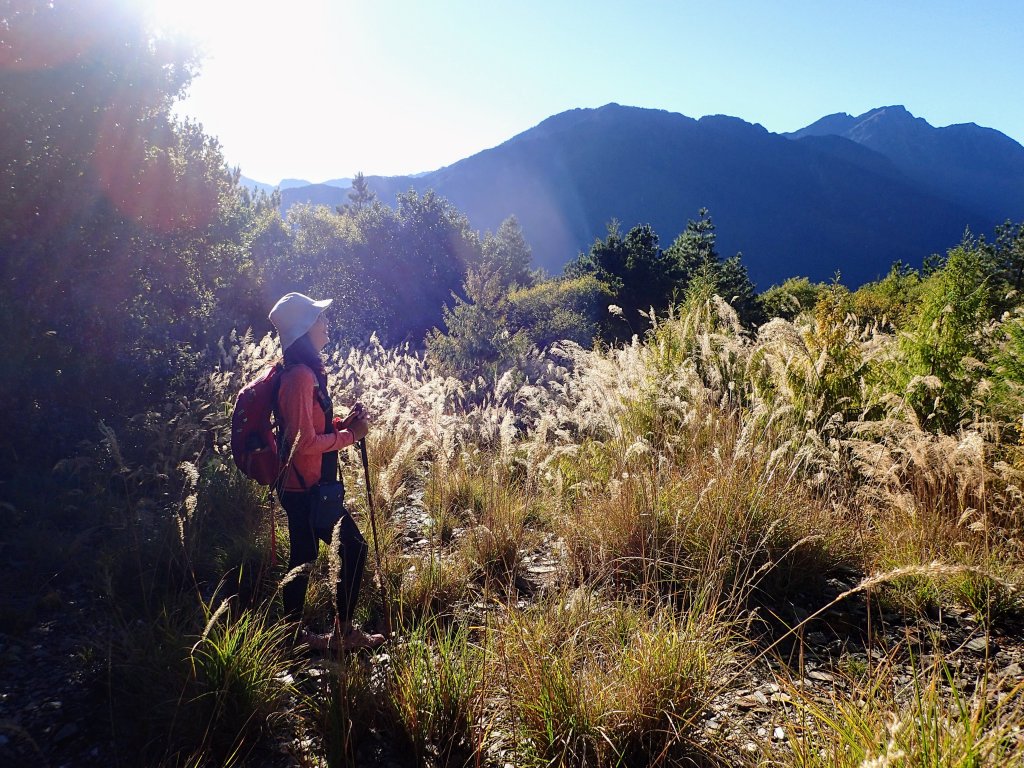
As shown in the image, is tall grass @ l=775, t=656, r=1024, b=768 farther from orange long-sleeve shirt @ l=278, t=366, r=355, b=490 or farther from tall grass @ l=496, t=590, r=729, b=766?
orange long-sleeve shirt @ l=278, t=366, r=355, b=490

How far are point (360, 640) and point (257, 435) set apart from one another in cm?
120

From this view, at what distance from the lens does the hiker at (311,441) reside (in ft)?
9.87

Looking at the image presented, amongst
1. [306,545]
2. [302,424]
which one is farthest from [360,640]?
[302,424]

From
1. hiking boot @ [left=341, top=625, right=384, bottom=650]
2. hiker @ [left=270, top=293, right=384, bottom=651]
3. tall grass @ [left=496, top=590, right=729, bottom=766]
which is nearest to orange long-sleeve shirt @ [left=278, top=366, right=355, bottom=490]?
hiker @ [left=270, top=293, right=384, bottom=651]

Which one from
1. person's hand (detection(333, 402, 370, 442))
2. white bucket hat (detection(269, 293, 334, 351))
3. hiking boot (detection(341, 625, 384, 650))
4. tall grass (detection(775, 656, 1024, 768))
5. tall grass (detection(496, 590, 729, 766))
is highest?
white bucket hat (detection(269, 293, 334, 351))

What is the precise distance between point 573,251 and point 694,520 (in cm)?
18789

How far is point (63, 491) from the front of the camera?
4.96m

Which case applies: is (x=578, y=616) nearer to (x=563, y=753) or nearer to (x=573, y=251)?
(x=563, y=753)

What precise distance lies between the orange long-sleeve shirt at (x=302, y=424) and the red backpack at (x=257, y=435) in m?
0.07

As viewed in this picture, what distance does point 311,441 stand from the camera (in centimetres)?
297

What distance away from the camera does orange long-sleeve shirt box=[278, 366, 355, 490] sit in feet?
9.80

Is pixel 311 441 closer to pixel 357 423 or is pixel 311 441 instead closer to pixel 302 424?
pixel 302 424

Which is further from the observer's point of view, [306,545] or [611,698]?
[306,545]

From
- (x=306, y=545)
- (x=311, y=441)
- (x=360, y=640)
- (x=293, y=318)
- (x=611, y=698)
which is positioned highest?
(x=293, y=318)
